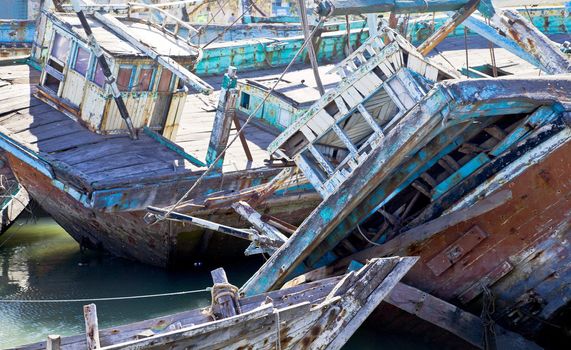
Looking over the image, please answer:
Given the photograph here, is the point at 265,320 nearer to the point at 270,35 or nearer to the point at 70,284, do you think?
the point at 70,284

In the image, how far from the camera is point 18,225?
15.5m

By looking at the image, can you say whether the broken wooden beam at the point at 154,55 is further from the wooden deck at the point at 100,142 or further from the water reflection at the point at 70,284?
the water reflection at the point at 70,284

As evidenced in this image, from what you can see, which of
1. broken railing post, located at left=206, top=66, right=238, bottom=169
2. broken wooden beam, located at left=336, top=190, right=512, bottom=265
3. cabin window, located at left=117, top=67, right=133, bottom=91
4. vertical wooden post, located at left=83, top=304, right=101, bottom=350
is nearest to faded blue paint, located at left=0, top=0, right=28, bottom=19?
cabin window, located at left=117, top=67, right=133, bottom=91

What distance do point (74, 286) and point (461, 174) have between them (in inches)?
218

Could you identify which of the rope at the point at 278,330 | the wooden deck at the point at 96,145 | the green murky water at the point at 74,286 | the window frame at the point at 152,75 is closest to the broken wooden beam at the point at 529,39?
the wooden deck at the point at 96,145

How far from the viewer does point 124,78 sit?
13469 mm

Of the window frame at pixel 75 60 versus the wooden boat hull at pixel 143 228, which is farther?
the window frame at pixel 75 60

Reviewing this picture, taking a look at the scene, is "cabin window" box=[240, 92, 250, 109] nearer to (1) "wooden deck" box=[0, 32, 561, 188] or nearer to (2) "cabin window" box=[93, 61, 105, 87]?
(1) "wooden deck" box=[0, 32, 561, 188]

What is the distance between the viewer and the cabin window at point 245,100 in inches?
622

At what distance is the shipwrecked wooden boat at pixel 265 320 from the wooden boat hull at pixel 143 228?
3858 millimetres

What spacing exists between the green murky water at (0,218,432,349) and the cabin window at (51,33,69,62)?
2.82m

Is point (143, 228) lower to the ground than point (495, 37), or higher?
lower

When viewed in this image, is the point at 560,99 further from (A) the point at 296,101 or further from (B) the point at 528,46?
(A) the point at 296,101

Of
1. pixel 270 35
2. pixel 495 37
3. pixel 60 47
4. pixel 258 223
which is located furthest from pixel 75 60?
pixel 270 35
